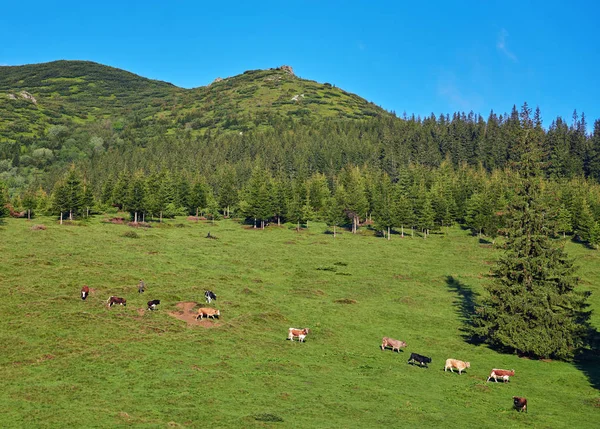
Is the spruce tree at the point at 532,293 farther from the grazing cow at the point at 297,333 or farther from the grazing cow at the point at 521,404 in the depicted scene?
the grazing cow at the point at 297,333

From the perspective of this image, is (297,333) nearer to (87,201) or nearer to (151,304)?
(151,304)

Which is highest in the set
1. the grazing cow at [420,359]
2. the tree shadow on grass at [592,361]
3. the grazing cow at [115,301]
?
the grazing cow at [115,301]

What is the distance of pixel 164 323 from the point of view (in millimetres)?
43375

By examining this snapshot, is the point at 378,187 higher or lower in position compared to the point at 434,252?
higher

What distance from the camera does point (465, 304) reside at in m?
66.3

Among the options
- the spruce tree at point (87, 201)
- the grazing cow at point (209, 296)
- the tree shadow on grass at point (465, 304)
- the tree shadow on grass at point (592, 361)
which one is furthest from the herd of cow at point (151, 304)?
the spruce tree at point (87, 201)

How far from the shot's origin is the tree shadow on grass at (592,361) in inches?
1571

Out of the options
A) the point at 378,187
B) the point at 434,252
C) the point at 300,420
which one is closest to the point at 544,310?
the point at 300,420

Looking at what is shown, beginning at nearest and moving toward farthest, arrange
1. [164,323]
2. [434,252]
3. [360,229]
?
[164,323], [434,252], [360,229]

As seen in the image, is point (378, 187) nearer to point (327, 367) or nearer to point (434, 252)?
point (434, 252)

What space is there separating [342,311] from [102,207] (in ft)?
342

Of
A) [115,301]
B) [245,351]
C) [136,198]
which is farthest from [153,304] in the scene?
[136,198]

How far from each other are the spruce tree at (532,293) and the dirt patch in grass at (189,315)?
2613 cm

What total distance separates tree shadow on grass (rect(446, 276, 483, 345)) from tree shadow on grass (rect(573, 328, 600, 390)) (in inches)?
358
